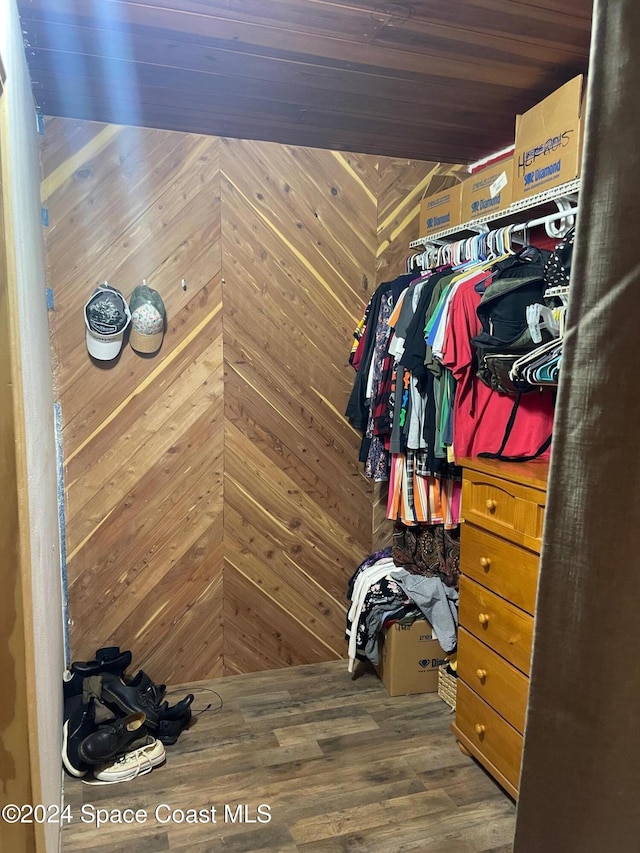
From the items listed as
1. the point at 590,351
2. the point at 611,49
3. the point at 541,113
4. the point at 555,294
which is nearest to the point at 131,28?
the point at 541,113

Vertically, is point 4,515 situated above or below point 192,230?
below

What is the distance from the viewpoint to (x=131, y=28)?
1.83 m

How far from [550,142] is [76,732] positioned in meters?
2.61

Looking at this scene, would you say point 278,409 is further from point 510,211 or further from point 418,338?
point 510,211

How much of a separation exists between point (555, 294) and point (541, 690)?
1.53 metres

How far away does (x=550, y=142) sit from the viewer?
2082 mm

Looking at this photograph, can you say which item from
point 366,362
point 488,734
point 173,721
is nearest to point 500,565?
point 488,734

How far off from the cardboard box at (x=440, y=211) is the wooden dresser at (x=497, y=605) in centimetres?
115

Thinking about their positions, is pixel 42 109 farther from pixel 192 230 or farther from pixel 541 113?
pixel 541 113

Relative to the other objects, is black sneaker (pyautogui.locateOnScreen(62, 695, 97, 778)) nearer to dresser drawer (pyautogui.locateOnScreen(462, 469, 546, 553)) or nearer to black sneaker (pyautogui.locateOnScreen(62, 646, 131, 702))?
black sneaker (pyautogui.locateOnScreen(62, 646, 131, 702))

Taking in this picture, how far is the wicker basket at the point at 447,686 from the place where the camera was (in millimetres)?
2590

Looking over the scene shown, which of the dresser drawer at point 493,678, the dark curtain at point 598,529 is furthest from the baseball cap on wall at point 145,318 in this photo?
the dark curtain at point 598,529

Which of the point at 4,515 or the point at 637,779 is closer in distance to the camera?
the point at 637,779

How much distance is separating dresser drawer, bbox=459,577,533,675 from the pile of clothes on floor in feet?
1.06
